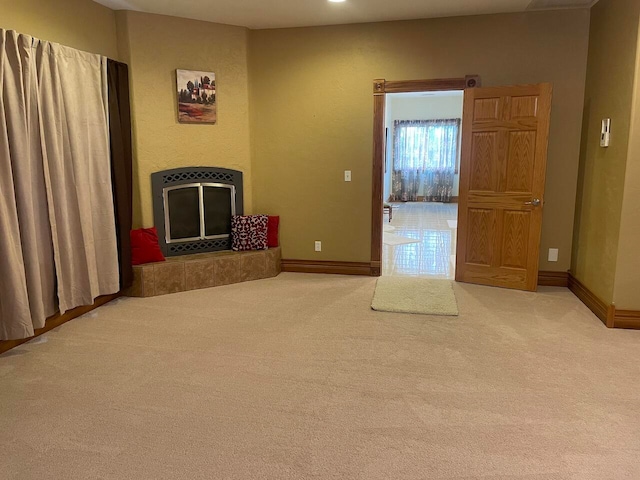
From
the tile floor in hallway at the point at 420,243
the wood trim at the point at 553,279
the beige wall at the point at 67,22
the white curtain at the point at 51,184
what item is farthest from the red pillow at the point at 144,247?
the wood trim at the point at 553,279

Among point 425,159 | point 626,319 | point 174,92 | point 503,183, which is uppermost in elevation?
point 174,92

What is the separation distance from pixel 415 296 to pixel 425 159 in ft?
29.1

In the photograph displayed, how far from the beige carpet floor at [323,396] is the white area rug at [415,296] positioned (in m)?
0.17

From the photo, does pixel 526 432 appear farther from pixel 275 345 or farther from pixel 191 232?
pixel 191 232

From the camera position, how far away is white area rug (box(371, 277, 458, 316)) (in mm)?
3895

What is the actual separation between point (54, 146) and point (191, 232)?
1.69 meters

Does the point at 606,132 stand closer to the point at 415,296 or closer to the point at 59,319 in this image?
the point at 415,296

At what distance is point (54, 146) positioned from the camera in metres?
3.32

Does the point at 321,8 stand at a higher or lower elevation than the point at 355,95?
higher

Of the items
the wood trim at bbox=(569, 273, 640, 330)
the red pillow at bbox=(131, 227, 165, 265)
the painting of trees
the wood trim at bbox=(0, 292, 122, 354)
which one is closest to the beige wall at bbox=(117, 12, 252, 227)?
the painting of trees

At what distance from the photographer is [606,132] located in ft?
12.2

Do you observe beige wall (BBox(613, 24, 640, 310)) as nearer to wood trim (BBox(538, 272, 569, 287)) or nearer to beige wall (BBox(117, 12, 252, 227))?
wood trim (BBox(538, 272, 569, 287))

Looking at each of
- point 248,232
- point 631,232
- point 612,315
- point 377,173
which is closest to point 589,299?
point 612,315

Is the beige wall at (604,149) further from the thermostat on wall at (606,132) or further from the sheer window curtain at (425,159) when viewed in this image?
the sheer window curtain at (425,159)
